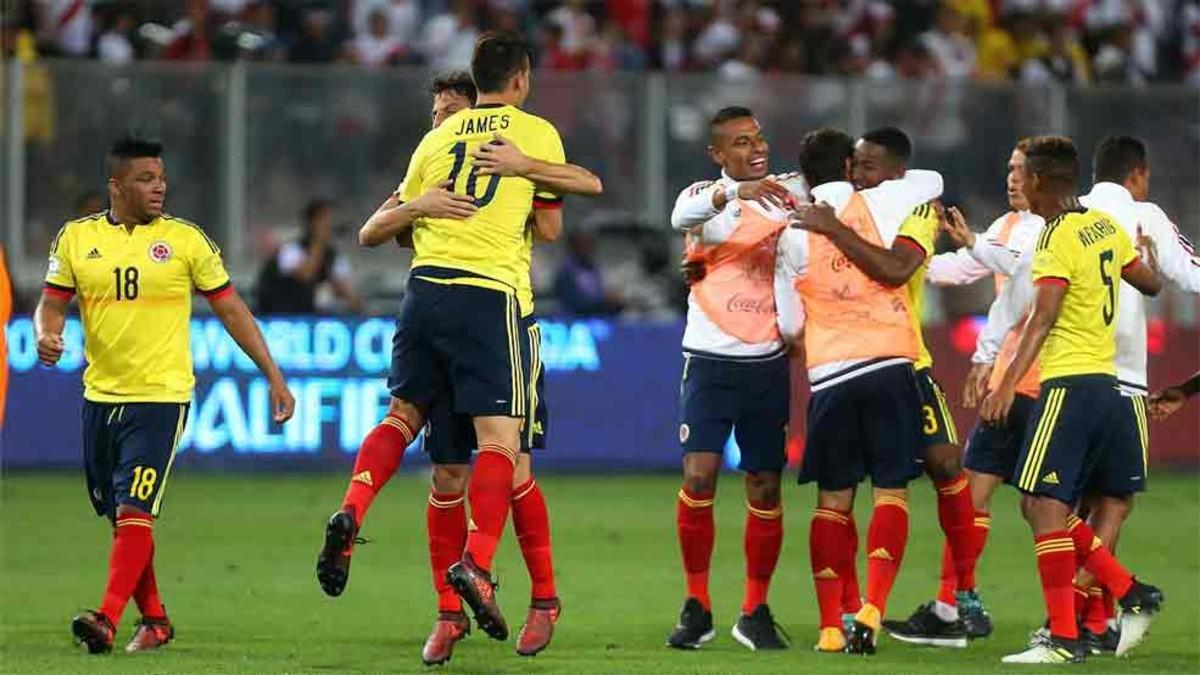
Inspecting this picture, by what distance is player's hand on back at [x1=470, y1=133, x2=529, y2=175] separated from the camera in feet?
30.2

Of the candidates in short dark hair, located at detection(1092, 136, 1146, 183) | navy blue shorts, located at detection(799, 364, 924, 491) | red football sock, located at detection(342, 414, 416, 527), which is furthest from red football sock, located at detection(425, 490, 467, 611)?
short dark hair, located at detection(1092, 136, 1146, 183)

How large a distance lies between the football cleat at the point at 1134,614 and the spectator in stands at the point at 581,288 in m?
10.0

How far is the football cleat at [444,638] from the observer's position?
930cm

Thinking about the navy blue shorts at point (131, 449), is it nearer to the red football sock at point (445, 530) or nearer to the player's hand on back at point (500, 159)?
the red football sock at point (445, 530)

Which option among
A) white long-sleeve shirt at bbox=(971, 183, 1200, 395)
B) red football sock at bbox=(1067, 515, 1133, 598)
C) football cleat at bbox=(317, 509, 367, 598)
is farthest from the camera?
white long-sleeve shirt at bbox=(971, 183, 1200, 395)

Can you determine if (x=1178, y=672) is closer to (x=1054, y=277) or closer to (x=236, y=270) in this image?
(x=1054, y=277)

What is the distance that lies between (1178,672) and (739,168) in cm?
282

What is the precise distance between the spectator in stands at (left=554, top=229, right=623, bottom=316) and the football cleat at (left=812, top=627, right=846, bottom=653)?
31.9 feet

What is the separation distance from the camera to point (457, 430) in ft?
31.8

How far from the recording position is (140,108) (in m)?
19.7

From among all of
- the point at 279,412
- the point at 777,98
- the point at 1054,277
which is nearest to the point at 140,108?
the point at 777,98

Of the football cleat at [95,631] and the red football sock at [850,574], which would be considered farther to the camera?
the red football sock at [850,574]

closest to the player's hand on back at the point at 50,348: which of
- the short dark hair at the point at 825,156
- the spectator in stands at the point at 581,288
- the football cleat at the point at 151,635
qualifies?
the football cleat at the point at 151,635

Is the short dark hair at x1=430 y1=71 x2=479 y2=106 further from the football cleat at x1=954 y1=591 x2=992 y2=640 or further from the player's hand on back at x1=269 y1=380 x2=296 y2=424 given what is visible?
the football cleat at x1=954 y1=591 x2=992 y2=640
